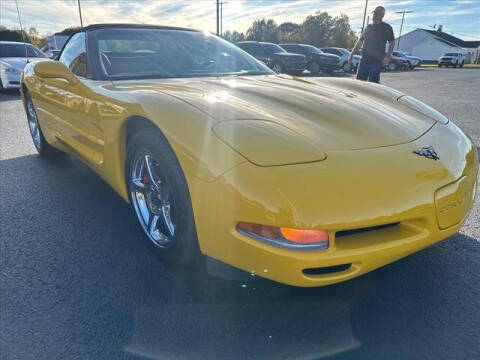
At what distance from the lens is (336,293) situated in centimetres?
168

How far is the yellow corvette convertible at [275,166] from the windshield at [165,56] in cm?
3

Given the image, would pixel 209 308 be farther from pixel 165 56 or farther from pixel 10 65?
pixel 10 65

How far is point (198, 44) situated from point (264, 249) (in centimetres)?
220

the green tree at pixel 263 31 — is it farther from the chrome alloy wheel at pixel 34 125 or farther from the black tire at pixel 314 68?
the chrome alloy wheel at pixel 34 125

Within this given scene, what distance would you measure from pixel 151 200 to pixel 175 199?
16.7 inches

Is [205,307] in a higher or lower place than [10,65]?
lower

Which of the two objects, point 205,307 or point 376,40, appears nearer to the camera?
point 205,307

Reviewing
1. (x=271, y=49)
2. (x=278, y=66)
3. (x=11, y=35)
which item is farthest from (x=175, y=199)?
(x=11, y=35)

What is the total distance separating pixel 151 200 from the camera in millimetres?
Answer: 2002

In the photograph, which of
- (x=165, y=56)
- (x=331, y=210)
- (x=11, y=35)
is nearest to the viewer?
(x=331, y=210)

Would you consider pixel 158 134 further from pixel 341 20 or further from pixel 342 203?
pixel 341 20

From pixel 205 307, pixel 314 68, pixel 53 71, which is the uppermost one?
pixel 53 71

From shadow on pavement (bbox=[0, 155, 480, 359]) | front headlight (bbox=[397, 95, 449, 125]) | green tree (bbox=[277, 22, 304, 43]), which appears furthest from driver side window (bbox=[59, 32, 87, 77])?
green tree (bbox=[277, 22, 304, 43])

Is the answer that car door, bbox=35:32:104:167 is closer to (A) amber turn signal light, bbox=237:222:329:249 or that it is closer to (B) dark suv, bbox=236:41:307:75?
(A) amber turn signal light, bbox=237:222:329:249
